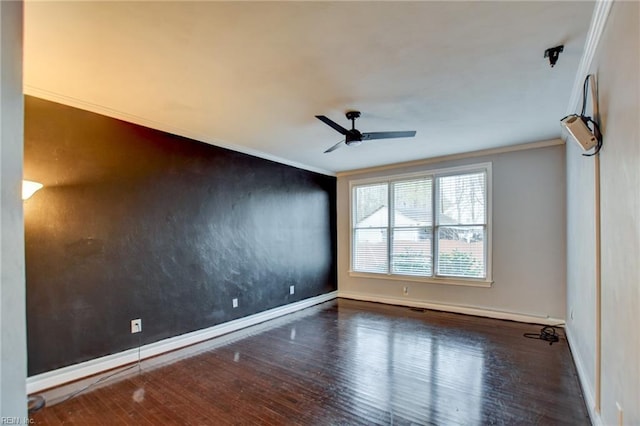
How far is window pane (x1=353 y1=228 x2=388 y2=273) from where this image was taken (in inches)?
233

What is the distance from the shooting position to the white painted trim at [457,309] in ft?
14.4

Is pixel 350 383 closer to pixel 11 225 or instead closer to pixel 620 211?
pixel 620 211

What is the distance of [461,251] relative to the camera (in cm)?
506

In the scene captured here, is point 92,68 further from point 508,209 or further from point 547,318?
point 547,318

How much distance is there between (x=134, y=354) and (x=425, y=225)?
14.6 feet

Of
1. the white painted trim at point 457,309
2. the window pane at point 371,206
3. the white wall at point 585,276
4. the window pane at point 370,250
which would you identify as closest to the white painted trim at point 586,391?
the white wall at point 585,276

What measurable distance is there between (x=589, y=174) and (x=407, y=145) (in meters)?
2.36

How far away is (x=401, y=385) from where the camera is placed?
8.90 feet

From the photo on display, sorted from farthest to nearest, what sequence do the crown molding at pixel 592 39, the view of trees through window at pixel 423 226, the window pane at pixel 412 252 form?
the window pane at pixel 412 252
the view of trees through window at pixel 423 226
the crown molding at pixel 592 39

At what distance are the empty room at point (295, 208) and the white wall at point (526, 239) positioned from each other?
0.09 feet

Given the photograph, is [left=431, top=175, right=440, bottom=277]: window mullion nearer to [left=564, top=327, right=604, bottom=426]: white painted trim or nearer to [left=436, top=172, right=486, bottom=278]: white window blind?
[left=436, top=172, right=486, bottom=278]: white window blind

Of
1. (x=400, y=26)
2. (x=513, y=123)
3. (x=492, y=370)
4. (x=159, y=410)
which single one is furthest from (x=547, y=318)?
(x=159, y=410)

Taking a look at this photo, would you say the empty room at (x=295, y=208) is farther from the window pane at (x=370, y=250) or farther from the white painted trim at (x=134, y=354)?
the window pane at (x=370, y=250)

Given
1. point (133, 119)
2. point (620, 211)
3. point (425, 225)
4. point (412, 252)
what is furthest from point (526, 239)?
point (133, 119)
